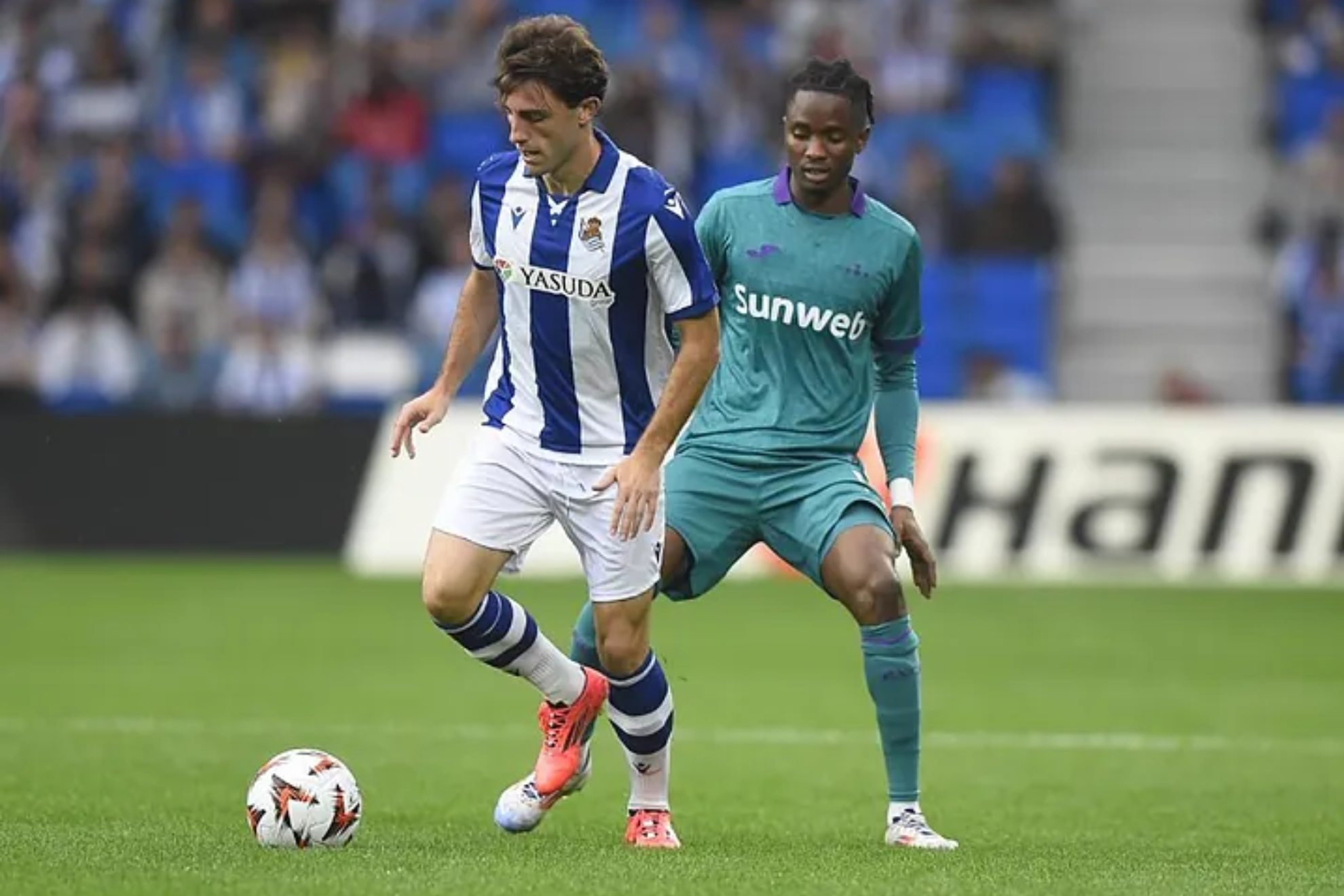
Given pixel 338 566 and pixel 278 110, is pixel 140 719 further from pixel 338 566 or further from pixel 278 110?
pixel 278 110

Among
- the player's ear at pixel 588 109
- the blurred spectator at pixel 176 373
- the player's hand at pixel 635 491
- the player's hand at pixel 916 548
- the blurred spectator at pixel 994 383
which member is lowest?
the blurred spectator at pixel 176 373

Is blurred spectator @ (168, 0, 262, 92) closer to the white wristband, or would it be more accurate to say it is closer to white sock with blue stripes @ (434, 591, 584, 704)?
the white wristband

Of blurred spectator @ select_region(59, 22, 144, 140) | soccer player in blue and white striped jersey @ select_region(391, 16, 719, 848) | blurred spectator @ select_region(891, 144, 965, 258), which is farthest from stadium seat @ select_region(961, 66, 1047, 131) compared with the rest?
soccer player in blue and white striped jersey @ select_region(391, 16, 719, 848)

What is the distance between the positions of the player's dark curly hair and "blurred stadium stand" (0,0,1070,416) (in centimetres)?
1132

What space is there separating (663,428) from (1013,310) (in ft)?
46.8

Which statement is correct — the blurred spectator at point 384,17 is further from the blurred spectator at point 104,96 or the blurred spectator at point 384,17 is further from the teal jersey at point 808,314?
the teal jersey at point 808,314

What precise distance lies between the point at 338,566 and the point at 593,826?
10.4 meters

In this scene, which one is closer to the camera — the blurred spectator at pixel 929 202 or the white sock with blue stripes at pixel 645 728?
the white sock with blue stripes at pixel 645 728

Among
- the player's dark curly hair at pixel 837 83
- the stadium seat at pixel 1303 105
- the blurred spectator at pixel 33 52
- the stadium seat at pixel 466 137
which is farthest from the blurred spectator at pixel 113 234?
the player's dark curly hair at pixel 837 83

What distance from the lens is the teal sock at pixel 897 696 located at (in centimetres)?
734

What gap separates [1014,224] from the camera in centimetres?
2097

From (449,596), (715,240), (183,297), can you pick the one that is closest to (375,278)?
(183,297)

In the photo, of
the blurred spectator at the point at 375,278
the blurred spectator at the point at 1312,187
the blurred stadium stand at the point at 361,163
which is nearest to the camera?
the blurred stadium stand at the point at 361,163

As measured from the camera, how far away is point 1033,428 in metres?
17.4
